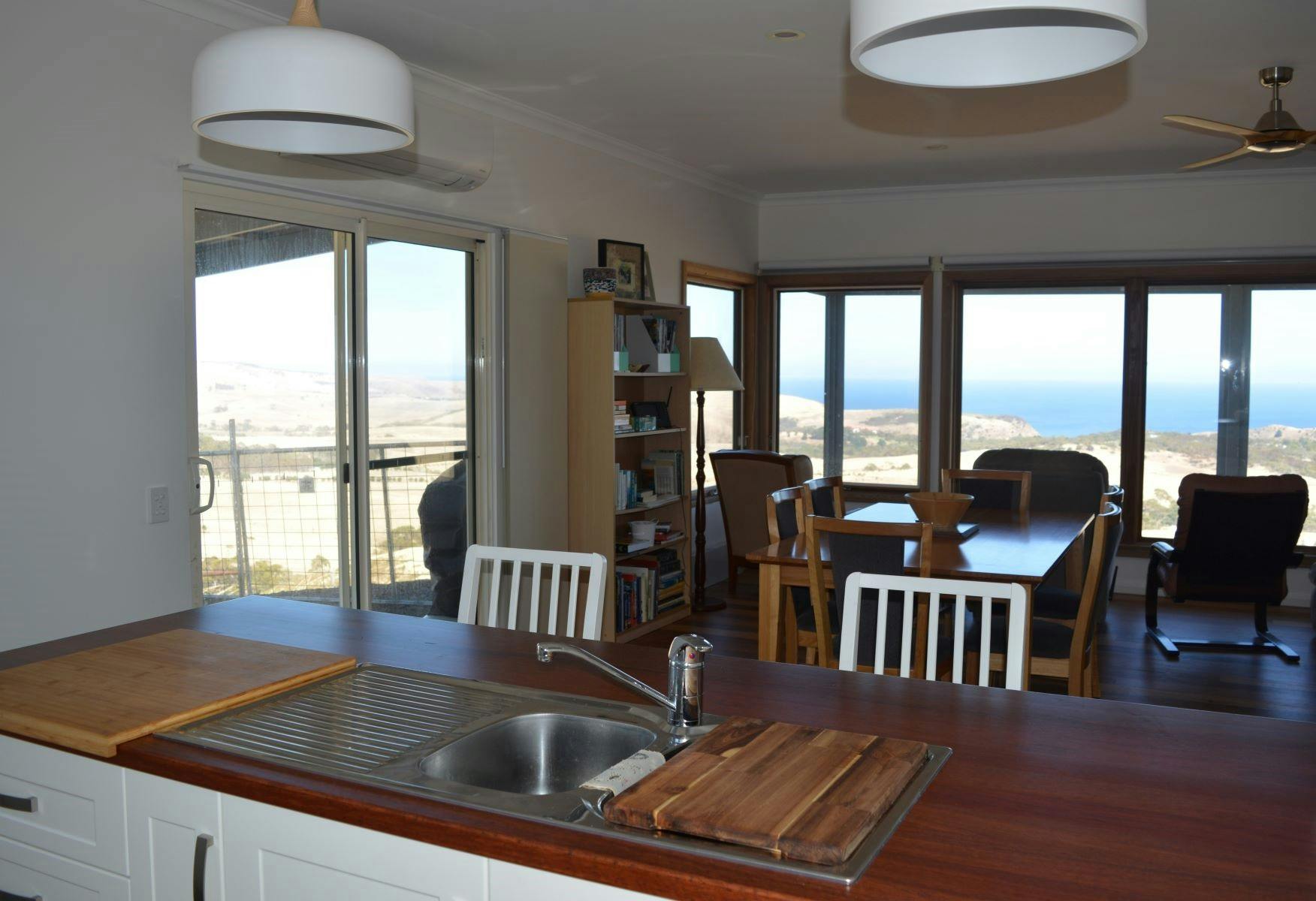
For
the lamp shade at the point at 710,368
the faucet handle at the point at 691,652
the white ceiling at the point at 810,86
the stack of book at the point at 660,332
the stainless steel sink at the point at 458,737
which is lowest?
the stainless steel sink at the point at 458,737

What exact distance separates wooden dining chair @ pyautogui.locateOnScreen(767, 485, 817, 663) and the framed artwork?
75.0 inches

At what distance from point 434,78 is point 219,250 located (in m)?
1.37

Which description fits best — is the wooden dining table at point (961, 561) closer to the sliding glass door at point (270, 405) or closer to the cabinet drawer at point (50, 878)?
the sliding glass door at point (270, 405)

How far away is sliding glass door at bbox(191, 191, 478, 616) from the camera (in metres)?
3.76

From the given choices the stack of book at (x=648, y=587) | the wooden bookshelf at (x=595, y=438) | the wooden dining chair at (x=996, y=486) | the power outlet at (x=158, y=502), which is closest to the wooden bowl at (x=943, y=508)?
the wooden dining chair at (x=996, y=486)

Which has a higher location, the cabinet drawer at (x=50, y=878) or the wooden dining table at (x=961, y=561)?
the wooden dining table at (x=961, y=561)

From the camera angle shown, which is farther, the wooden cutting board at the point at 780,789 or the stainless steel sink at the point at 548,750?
the stainless steel sink at the point at 548,750

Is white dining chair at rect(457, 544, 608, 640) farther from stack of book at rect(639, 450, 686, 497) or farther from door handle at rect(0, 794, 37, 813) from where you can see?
stack of book at rect(639, 450, 686, 497)

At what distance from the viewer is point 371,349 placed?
4.52 meters

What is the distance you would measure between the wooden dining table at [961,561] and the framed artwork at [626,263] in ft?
6.76

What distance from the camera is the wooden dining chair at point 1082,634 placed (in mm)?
3531

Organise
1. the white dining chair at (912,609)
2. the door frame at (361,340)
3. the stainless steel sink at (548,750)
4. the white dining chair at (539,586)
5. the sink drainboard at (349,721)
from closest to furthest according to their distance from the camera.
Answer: the sink drainboard at (349,721) < the stainless steel sink at (548,750) < the white dining chair at (912,609) < the white dining chair at (539,586) < the door frame at (361,340)

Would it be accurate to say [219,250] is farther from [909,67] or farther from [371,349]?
[909,67]

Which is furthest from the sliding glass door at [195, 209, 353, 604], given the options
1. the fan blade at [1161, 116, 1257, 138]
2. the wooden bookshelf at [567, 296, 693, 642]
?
the fan blade at [1161, 116, 1257, 138]
